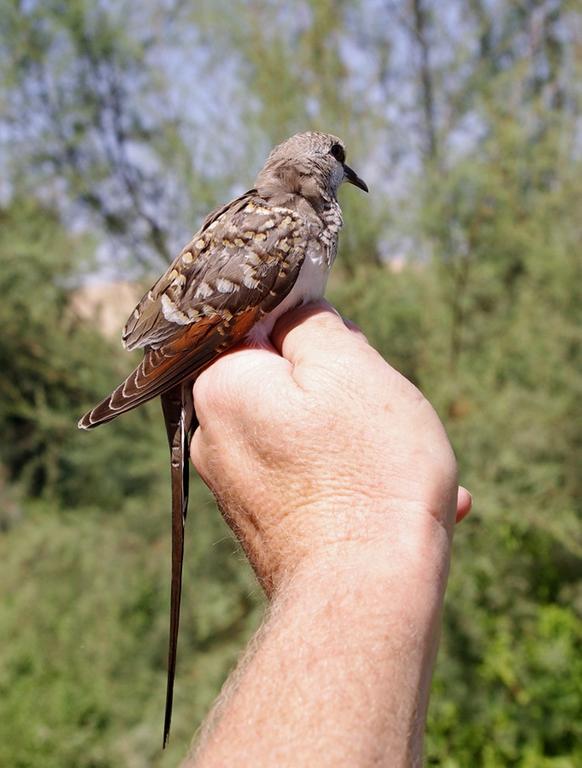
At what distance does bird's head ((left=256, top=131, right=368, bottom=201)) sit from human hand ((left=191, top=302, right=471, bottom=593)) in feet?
3.56

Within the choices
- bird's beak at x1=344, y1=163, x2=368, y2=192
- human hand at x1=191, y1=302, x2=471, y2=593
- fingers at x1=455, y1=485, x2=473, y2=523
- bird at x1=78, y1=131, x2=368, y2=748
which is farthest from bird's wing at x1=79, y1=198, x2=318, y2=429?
fingers at x1=455, y1=485, x2=473, y2=523

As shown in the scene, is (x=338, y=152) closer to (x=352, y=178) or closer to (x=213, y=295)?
(x=352, y=178)

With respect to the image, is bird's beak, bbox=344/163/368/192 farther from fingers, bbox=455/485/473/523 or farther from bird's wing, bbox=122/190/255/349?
fingers, bbox=455/485/473/523

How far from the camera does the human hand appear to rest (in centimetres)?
155

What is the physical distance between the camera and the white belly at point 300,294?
254cm

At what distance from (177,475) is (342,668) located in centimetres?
115

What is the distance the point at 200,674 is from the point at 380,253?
3.45 meters

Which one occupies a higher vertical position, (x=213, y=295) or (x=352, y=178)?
(x=213, y=295)

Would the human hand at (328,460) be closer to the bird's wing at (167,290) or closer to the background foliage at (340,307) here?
the bird's wing at (167,290)

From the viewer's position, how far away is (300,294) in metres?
2.61

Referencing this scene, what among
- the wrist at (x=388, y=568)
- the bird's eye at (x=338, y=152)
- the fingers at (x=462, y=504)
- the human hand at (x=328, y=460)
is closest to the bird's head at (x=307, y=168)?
the bird's eye at (x=338, y=152)

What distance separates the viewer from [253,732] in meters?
1.27

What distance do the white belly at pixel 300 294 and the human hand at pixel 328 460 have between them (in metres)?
0.43

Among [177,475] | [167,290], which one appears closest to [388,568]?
[177,475]
